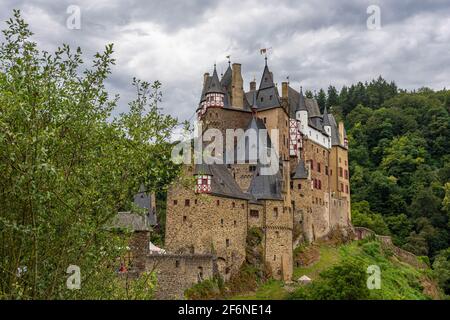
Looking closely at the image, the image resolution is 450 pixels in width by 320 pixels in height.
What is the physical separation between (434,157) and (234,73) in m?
65.0

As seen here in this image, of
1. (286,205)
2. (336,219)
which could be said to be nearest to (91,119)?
(286,205)

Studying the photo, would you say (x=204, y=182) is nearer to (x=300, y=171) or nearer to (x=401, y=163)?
(x=300, y=171)

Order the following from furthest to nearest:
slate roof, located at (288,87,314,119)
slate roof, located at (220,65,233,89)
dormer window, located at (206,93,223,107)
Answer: slate roof, located at (288,87,314,119), slate roof, located at (220,65,233,89), dormer window, located at (206,93,223,107)

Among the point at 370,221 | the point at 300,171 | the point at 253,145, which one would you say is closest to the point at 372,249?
the point at 370,221

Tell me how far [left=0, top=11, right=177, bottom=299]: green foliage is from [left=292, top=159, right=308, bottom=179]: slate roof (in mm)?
45141

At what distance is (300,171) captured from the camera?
61.7 m

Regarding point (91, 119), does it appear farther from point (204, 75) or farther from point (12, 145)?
point (204, 75)

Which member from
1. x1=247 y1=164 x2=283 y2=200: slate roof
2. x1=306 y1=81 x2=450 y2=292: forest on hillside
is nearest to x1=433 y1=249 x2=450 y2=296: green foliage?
x1=306 y1=81 x2=450 y2=292: forest on hillside

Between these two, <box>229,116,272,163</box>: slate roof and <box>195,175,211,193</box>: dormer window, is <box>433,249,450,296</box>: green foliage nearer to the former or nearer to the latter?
<box>229,116,272,163</box>: slate roof

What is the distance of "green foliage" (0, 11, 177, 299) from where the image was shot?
12812 millimetres

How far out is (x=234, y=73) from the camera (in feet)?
205

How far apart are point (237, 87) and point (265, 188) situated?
14.4 meters

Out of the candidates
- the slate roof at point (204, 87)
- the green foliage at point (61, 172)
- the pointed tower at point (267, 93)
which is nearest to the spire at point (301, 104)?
the pointed tower at point (267, 93)

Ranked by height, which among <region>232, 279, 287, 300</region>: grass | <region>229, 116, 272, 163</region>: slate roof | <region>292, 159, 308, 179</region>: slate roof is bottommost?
<region>232, 279, 287, 300</region>: grass
